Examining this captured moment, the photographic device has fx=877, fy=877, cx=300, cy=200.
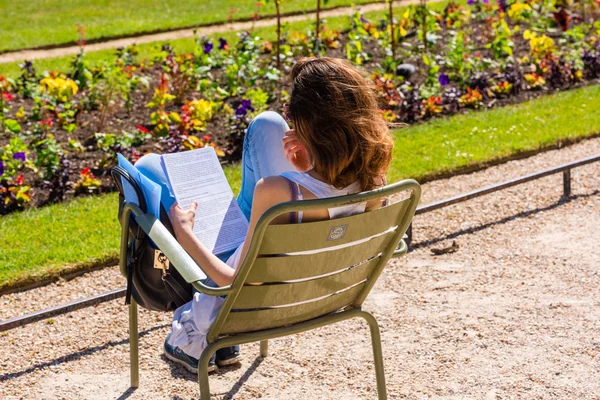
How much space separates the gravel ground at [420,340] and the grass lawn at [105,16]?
659cm

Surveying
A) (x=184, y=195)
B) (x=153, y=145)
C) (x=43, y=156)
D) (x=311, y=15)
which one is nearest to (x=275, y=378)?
(x=184, y=195)

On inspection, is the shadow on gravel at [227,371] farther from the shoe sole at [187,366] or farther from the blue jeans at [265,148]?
the blue jeans at [265,148]

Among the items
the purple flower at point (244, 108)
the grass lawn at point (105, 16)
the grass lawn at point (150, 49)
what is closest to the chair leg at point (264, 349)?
the purple flower at point (244, 108)

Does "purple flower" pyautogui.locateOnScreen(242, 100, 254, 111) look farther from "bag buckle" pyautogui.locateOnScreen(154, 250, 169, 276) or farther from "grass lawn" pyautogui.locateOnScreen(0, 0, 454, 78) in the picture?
"bag buckle" pyautogui.locateOnScreen(154, 250, 169, 276)

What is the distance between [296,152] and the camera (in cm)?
262

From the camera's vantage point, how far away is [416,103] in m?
7.25

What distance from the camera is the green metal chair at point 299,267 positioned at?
2.42 m

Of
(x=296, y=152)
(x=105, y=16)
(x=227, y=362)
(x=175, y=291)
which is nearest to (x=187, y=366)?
(x=227, y=362)

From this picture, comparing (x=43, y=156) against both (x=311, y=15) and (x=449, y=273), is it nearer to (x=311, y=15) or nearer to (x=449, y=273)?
(x=449, y=273)

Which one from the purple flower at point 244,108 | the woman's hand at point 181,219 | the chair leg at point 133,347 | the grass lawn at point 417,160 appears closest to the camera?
the woman's hand at point 181,219

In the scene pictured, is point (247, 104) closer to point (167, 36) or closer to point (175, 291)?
point (175, 291)

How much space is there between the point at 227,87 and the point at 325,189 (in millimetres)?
5069

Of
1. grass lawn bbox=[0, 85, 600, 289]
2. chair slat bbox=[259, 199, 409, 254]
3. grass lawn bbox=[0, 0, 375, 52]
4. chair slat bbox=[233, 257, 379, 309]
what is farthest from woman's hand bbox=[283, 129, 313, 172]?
grass lawn bbox=[0, 0, 375, 52]

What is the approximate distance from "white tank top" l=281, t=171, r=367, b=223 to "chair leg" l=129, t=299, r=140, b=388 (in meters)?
0.91
